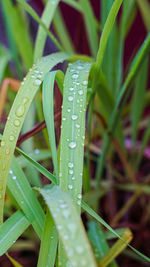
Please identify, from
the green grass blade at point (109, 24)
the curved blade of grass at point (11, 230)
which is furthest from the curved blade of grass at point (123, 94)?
the curved blade of grass at point (11, 230)

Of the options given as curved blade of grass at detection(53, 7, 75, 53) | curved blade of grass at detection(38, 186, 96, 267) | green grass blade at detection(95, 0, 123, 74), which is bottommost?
curved blade of grass at detection(38, 186, 96, 267)

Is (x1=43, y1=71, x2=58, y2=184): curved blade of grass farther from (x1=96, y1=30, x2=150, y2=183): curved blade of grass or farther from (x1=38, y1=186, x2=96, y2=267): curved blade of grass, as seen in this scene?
(x1=96, y1=30, x2=150, y2=183): curved blade of grass

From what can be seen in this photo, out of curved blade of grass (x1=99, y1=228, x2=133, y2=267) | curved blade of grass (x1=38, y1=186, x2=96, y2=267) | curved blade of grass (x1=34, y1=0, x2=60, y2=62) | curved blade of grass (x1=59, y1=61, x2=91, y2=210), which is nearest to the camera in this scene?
curved blade of grass (x1=38, y1=186, x2=96, y2=267)

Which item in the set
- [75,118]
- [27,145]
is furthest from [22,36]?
[75,118]

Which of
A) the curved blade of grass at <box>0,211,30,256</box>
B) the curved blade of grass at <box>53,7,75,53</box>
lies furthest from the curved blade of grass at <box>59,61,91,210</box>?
the curved blade of grass at <box>53,7,75,53</box>

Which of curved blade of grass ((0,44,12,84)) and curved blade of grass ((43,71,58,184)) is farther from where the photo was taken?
curved blade of grass ((0,44,12,84))
